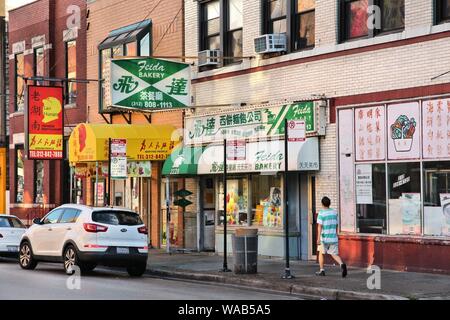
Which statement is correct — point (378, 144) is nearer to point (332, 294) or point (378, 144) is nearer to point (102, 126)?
point (332, 294)

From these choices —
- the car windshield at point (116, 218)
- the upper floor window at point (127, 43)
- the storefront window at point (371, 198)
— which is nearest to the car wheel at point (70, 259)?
the car windshield at point (116, 218)

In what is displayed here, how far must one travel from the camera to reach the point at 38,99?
1182 inches

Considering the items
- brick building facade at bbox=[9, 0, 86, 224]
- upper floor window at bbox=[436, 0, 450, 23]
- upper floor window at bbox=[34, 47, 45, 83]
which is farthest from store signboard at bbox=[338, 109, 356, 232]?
upper floor window at bbox=[34, 47, 45, 83]

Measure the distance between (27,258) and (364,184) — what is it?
8512 millimetres

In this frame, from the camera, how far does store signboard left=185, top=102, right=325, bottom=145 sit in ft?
70.6

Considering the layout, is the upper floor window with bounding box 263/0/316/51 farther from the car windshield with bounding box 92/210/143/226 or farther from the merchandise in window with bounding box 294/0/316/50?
the car windshield with bounding box 92/210/143/226

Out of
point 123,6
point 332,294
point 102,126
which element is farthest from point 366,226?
point 123,6

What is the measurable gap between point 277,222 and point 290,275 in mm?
5070

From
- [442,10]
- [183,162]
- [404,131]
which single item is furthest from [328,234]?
[183,162]

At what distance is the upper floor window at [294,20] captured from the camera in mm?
22195

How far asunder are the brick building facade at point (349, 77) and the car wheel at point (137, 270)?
13.8 feet

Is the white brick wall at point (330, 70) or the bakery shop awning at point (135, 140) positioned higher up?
the white brick wall at point (330, 70)

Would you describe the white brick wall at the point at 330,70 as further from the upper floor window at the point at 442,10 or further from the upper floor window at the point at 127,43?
the upper floor window at the point at 127,43

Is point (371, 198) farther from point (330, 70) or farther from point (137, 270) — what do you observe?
point (137, 270)
